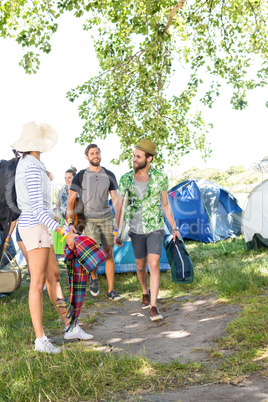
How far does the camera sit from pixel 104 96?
11.2 meters

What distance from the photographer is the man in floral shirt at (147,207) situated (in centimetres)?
493

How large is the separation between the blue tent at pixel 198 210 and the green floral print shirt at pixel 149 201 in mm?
6425

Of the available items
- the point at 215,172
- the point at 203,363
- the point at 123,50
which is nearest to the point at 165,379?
the point at 203,363

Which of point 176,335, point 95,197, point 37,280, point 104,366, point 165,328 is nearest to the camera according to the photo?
point 104,366

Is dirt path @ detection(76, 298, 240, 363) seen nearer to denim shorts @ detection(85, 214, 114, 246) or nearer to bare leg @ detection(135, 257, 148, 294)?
bare leg @ detection(135, 257, 148, 294)

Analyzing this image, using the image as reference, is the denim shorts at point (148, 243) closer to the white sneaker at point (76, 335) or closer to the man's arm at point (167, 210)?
the man's arm at point (167, 210)

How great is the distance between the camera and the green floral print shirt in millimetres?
5012

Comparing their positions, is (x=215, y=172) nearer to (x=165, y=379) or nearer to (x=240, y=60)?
(x=240, y=60)

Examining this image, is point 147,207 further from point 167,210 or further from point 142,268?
point 142,268

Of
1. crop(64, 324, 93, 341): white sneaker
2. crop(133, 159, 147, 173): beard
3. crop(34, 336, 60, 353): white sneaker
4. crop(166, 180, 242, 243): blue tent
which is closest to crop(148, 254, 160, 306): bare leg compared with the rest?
crop(64, 324, 93, 341): white sneaker

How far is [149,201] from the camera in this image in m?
5.05

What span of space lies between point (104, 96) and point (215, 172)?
50.2m

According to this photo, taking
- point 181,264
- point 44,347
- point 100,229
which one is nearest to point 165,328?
point 181,264

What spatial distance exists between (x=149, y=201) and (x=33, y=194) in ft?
6.16
